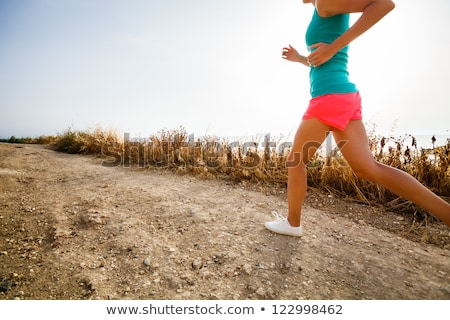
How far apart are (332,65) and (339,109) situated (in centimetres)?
29

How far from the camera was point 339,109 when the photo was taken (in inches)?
64.2

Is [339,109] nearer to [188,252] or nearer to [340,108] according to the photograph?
[340,108]

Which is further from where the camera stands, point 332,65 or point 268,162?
point 268,162

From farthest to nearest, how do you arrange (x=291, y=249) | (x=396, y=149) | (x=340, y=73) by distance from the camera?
(x=396, y=149) < (x=291, y=249) < (x=340, y=73)

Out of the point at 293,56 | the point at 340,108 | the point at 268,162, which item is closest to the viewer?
the point at 340,108

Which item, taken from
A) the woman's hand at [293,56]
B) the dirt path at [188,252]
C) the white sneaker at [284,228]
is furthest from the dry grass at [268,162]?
the woman's hand at [293,56]

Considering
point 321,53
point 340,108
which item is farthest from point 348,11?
point 340,108

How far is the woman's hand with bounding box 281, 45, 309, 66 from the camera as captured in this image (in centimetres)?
211

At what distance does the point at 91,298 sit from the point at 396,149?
3.76m

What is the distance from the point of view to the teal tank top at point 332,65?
1645 millimetres

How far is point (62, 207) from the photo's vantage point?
2.59 meters
